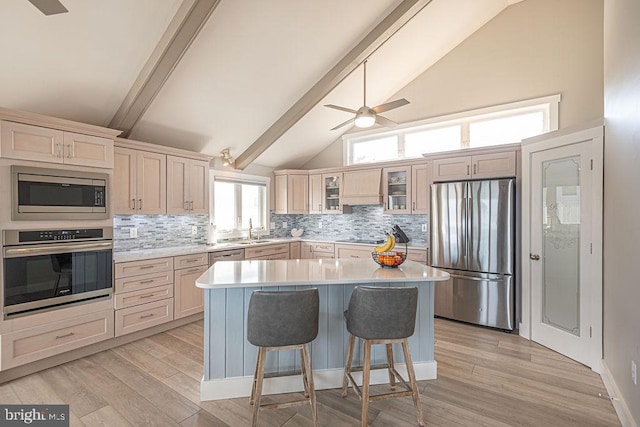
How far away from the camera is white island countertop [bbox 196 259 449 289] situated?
206cm

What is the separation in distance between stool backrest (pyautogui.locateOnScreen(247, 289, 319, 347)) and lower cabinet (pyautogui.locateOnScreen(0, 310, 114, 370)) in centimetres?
213

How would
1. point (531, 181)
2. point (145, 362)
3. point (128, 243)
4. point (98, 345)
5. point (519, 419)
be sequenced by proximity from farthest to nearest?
point (128, 243) → point (531, 181) → point (98, 345) → point (145, 362) → point (519, 419)

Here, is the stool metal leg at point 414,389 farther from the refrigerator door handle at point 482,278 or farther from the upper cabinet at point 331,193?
the upper cabinet at point 331,193

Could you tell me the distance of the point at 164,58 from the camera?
2791 millimetres

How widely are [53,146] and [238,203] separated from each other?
286 centimetres

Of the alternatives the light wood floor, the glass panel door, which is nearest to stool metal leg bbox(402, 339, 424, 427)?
the light wood floor

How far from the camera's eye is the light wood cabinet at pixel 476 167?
3.54m

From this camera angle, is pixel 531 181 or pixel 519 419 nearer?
pixel 519 419

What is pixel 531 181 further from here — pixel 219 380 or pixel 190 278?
pixel 190 278

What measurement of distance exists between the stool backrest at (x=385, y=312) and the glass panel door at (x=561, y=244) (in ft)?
6.89

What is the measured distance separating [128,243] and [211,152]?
184 centimetres

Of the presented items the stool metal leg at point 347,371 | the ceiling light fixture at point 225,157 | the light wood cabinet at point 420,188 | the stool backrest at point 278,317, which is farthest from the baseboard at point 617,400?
the ceiling light fixture at point 225,157

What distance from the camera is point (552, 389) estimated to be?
92.0 inches

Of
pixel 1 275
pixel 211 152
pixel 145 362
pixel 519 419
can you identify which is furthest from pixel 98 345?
pixel 519 419
